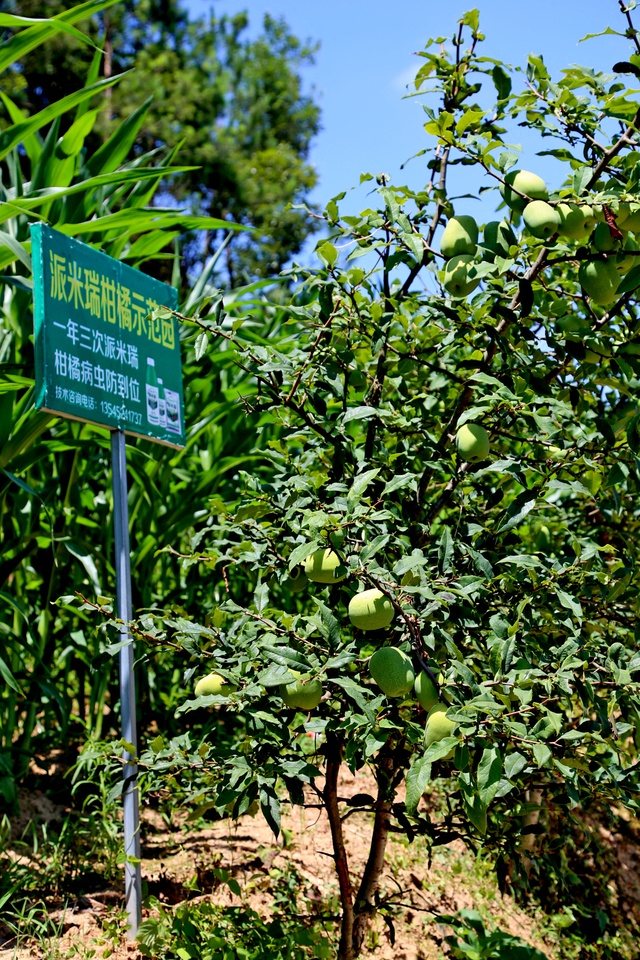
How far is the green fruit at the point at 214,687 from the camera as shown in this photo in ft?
4.25

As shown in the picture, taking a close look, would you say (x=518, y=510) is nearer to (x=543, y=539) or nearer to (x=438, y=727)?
(x=438, y=727)

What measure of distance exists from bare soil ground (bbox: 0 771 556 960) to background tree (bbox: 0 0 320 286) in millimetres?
9318

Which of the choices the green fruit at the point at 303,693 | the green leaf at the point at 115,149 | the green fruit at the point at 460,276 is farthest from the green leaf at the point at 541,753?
the green leaf at the point at 115,149

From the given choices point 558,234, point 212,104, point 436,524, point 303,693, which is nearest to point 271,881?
point 436,524

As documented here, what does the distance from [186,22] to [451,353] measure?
13783 mm

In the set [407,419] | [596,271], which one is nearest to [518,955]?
[407,419]

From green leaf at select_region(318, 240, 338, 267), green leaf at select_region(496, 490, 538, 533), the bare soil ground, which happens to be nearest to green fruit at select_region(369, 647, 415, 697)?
green leaf at select_region(496, 490, 538, 533)

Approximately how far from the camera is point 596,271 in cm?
124

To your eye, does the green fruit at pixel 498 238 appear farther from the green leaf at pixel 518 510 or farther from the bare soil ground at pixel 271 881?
the bare soil ground at pixel 271 881

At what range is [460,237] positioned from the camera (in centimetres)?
127

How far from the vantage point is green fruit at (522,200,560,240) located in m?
1.19

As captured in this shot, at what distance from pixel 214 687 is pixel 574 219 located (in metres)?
0.84

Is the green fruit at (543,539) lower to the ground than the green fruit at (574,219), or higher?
lower

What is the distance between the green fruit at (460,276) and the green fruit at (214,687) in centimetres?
67
